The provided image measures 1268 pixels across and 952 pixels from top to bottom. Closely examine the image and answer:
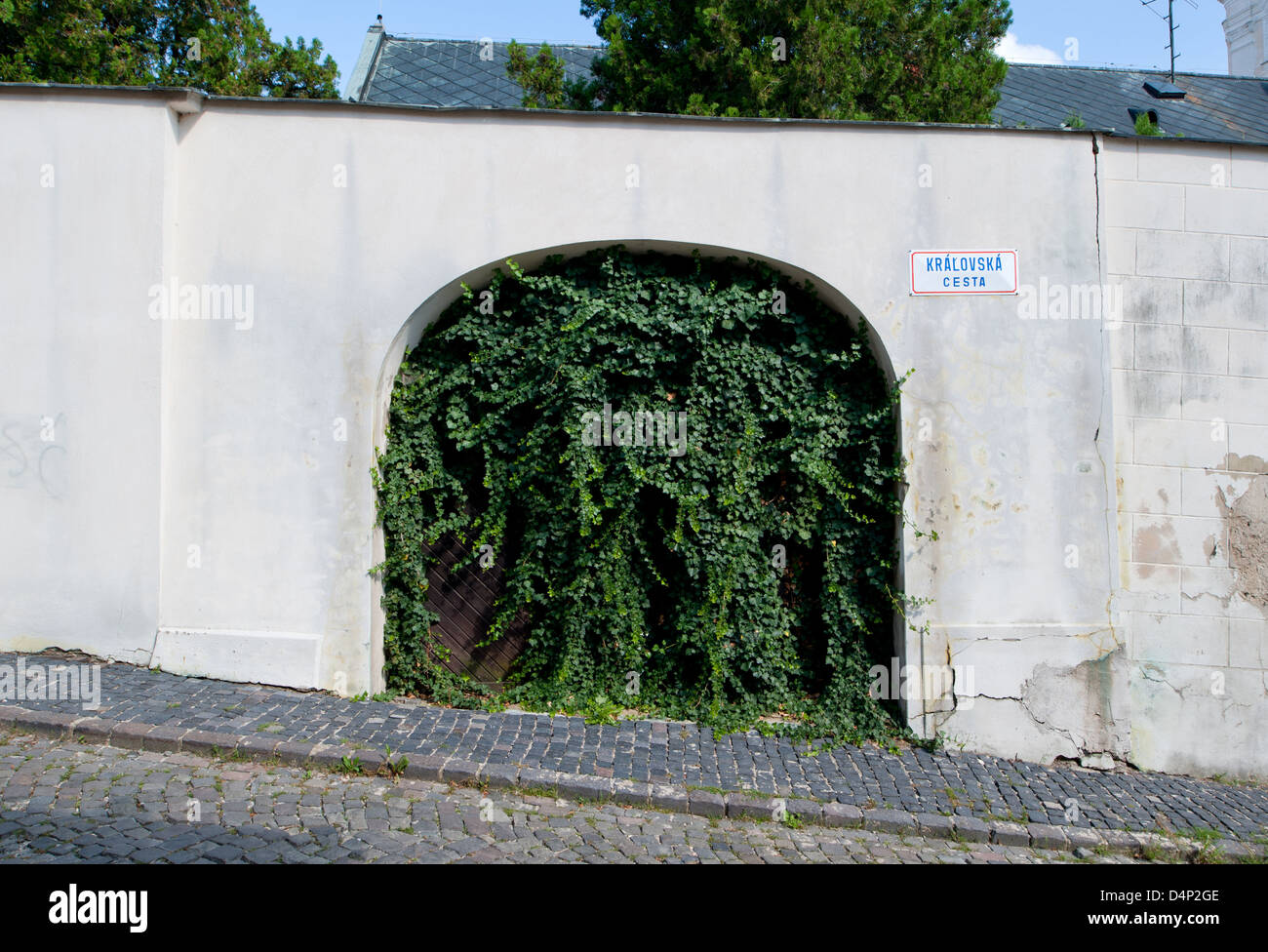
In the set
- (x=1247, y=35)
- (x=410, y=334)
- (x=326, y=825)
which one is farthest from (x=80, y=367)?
(x=1247, y=35)

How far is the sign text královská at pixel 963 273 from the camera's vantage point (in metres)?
6.80

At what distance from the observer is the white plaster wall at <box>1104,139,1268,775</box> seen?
6.81 metres

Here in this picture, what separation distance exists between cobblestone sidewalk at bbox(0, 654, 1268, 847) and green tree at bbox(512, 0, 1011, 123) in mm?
6438

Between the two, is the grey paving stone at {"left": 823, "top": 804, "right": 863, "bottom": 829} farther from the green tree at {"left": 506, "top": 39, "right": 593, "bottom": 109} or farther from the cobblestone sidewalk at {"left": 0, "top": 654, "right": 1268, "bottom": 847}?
the green tree at {"left": 506, "top": 39, "right": 593, "bottom": 109}

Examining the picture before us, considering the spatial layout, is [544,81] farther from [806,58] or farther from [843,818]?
[843,818]

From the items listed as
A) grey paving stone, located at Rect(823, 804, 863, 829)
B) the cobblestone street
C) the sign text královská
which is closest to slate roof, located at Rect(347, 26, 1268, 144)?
the sign text královská

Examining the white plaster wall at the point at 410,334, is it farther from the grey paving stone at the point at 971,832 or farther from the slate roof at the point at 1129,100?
the slate roof at the point at 1129,100

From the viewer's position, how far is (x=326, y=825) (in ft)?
15.2

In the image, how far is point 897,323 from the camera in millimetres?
6789

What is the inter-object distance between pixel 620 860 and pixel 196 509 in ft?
13.7

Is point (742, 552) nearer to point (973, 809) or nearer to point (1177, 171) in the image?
point (973, 809)

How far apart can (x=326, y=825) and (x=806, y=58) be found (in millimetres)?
8396

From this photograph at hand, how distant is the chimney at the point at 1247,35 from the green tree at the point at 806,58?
15.5m
